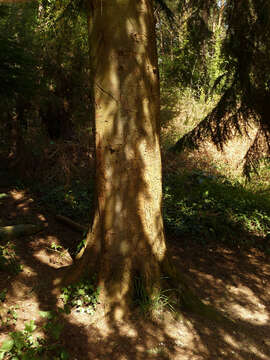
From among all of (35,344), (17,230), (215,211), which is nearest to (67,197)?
(17,230)

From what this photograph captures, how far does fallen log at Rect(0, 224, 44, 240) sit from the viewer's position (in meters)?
5.31

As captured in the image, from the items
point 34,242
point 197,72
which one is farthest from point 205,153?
point 34,242

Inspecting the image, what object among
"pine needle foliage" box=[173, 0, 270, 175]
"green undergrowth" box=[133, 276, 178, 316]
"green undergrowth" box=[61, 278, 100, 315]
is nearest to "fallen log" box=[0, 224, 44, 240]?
"green undergrowth" box=[61, 278, 100, 315]

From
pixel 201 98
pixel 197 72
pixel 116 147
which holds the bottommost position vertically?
pixel 116 147

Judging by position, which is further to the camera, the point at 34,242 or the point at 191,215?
the point at 191,215

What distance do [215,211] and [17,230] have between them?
4.35 metres

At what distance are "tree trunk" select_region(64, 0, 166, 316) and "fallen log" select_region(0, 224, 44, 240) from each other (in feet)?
7.09

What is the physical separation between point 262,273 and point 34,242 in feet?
13.0

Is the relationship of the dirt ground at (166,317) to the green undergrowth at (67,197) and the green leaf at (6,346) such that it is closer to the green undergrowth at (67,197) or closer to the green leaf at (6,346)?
the green leaf at (6,346)

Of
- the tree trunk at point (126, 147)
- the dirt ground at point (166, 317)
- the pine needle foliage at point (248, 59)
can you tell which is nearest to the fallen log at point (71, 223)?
the dirt ground at point (166, 317)

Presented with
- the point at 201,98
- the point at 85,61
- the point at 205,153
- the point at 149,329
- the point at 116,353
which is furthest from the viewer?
the point at 201,98

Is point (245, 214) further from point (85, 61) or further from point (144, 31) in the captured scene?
point (85, 61)

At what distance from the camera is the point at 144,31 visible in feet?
11.6

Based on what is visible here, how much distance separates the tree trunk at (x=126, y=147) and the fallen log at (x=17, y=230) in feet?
7.09
